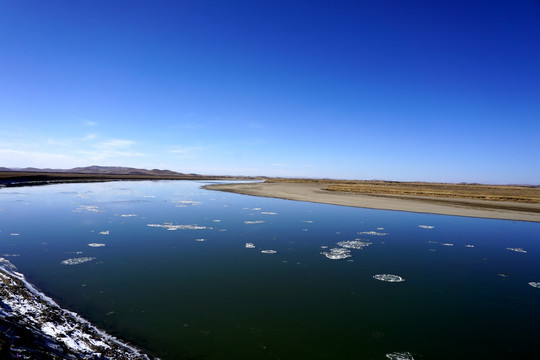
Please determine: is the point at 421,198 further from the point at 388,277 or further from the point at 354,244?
the point at 388,277

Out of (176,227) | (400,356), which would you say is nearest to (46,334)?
(400,356)

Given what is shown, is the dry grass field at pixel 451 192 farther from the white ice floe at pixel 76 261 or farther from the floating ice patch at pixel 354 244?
the white ice floe at pixel 76 261

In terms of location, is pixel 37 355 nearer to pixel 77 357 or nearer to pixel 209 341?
pixel 77 357

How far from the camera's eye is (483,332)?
19.2 ft

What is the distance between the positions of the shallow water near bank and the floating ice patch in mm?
51

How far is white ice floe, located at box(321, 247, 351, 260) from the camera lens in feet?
35.4

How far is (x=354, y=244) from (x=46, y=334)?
36.7 ft

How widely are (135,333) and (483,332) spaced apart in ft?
23.7

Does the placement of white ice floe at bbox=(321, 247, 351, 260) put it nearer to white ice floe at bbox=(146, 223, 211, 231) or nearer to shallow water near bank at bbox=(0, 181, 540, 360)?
shallow water near bank at bbox=(0, 181, 540, 360)

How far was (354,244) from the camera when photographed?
12.8 meters

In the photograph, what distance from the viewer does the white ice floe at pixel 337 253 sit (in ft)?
35.4

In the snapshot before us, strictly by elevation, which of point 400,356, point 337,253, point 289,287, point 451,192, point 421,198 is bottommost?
point 400,356

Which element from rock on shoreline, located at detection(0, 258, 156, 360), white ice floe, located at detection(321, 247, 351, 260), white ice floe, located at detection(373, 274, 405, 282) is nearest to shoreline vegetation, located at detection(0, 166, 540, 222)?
white ice floe, located at detection(321, 247, 351, 260)

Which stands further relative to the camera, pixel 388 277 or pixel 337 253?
pixel 337 253
